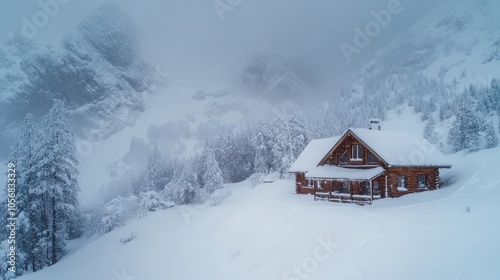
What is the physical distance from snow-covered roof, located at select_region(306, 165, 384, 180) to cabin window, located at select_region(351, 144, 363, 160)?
55.4 inches

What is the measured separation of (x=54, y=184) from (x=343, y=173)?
29.6m

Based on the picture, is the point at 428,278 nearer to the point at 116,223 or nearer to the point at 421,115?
the point at 116,223

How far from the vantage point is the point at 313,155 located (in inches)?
1604

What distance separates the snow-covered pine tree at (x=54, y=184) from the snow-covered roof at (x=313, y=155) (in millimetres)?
25577

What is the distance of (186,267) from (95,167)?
105517mm

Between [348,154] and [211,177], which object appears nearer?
[348,154]

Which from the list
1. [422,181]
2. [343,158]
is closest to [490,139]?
[422,181]

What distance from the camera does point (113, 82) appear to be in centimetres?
18212

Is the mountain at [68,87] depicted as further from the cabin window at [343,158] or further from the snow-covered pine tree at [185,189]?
the cabin window at [343,158]

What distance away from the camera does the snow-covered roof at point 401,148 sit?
30.0m

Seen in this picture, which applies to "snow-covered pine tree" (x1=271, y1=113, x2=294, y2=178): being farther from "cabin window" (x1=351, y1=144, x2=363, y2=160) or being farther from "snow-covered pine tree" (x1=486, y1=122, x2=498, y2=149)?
"snow-covered pine tree" (x1=486, y1=122, x2=498, y2=149)

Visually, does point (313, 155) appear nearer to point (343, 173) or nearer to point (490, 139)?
point (343, 173)

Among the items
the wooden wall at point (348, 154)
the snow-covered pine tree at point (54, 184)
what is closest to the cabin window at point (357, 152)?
the wooden wall at point (348, 154)

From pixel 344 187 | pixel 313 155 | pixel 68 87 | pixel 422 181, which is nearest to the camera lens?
pixel 422 181
